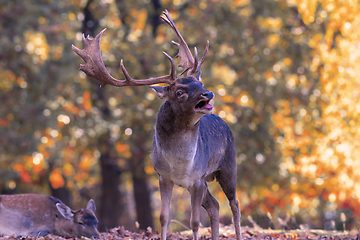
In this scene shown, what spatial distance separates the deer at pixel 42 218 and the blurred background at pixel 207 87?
5.21 m

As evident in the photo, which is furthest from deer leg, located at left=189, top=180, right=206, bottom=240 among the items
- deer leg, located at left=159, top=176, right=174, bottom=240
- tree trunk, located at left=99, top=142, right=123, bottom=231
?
tree trunk, located at left=99, top=142, right=123, bottom=231

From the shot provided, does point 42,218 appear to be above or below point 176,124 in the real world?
below

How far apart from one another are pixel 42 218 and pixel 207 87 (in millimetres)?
7321

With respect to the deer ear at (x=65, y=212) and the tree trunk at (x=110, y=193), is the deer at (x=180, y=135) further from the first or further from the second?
the tree trunk at (x=110, y=193)

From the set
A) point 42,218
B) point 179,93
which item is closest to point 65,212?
point 42,218

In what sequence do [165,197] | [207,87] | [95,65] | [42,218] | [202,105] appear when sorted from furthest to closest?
[207,87]
[42,218]
[95,65]
[165,197]
[202,105]

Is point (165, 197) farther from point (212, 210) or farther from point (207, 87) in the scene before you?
point (207, 87)

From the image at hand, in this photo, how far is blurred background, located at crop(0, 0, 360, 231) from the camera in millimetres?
14414

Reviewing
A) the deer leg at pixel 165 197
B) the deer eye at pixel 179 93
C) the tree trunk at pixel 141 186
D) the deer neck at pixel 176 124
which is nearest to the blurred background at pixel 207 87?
the tree trunk at pixel 141 186

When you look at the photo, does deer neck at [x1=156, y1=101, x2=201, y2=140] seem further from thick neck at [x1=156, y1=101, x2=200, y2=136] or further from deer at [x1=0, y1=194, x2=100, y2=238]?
deer at [x1=0, y1=194, x2=100, y2=238]

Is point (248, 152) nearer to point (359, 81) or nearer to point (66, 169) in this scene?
point (359, 81)

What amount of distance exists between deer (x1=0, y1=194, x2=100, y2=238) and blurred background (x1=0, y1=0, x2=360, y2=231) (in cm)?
521

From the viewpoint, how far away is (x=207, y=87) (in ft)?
48.9

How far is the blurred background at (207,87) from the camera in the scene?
14.4m
